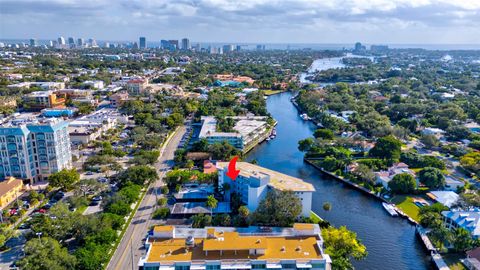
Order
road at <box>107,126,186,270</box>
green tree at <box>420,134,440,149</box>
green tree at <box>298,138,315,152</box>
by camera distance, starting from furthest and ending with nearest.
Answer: green tree at <box>420,134,440,149</box> < green tree at <box>298,138,315,152</box> < road at <box>107,126,186,270</box>

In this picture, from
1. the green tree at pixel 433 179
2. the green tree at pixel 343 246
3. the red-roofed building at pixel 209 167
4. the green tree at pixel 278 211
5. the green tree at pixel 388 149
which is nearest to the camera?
the green tree at pixel 343 246

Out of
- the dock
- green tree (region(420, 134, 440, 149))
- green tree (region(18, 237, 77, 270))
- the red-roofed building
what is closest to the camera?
green tree (region(18, 237, 77, 270))

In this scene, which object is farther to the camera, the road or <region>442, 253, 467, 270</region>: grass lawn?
<region>442, 253, 467, 270</region>: grass lawn

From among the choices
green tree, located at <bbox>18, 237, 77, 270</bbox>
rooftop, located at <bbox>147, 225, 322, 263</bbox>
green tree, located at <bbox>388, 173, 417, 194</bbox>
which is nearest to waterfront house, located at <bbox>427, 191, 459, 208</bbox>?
green tree, located at <bbox>388, 173, 417, 194</bbox>

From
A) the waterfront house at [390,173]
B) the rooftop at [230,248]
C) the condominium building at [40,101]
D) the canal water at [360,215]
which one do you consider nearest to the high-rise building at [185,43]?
the condominium building at [40,101]

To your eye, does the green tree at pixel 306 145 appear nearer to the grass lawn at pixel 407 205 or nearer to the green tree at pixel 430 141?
the grass lawn at pixel 407 205

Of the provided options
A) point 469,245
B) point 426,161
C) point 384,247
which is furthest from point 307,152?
point 469,245

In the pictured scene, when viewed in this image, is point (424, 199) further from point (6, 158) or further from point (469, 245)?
point (6, 158)

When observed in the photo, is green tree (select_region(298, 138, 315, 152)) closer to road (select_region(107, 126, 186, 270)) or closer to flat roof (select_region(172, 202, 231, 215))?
road (select_region(107, 126, 186, 270))
